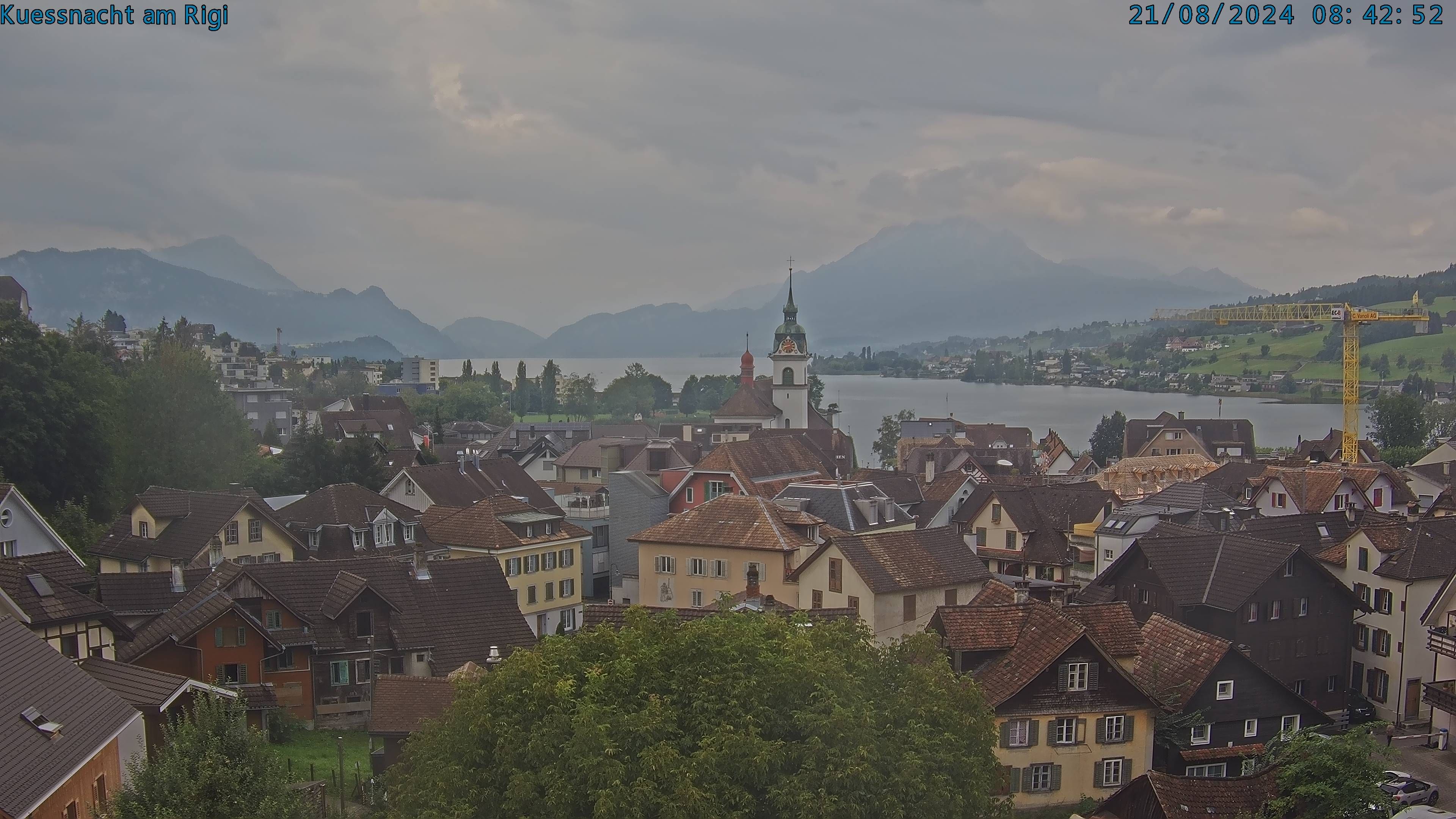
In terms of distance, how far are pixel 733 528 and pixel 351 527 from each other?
554 inches

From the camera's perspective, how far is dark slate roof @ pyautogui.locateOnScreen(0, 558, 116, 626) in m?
25.7

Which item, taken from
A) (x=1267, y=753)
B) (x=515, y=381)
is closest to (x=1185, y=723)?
(x=1267, y=753)

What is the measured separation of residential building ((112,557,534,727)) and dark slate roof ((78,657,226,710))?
447cm

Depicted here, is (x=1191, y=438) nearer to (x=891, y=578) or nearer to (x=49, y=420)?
(x=891, y=578)

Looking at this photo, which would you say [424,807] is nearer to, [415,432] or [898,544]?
[898,544]

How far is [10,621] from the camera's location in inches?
795

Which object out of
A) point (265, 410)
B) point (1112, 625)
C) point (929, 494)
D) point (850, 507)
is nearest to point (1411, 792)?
point (1112, 625)

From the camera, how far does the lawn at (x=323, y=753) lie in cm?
2575

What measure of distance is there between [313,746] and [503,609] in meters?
6.92

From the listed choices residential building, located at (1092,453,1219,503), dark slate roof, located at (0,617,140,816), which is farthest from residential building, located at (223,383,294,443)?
dark slate roof, located at (0,617,140,816)

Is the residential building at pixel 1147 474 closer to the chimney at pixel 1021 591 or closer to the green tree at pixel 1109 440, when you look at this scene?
the green tree at pixel 1109 440

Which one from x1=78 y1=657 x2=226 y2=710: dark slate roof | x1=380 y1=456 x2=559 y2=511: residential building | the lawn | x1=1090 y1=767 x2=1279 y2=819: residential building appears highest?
x1=380 y1=456 x2=559 y2=511: residential building

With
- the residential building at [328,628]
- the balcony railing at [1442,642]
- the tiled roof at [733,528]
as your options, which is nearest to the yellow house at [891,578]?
the tiled roof at [733,528]

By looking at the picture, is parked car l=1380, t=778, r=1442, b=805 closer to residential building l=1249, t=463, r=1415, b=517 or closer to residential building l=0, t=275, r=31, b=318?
residential building l=1249, t=463, r=1415, b=517
